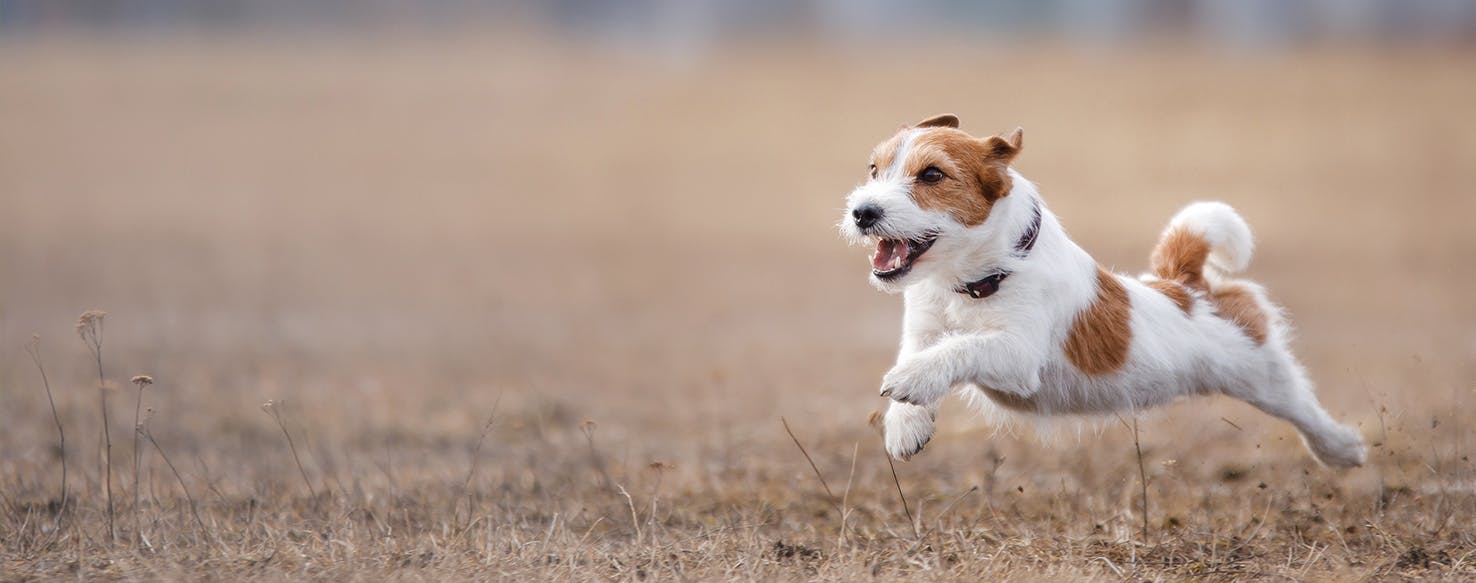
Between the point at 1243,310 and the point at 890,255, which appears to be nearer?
the point at 890,255

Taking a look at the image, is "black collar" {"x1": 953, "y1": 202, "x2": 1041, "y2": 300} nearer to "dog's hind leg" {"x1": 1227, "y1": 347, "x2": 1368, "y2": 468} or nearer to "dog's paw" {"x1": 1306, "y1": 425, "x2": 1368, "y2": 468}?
"dog's hind leg" {"x1": 1227, "y1": 347, "x2": 1368, "y2": 468}

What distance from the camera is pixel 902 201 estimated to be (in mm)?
4695

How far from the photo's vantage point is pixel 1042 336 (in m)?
4.84

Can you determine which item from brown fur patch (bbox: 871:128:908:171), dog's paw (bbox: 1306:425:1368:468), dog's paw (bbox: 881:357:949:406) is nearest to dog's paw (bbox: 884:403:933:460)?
dog's paw (bbox: 881:357:949:406)

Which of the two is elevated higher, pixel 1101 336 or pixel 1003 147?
pixel 1003 147

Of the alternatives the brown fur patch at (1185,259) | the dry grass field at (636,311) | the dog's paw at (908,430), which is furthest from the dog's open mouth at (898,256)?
the brown fur patch at (1185,259)

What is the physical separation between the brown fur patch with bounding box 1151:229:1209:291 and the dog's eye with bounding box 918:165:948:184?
1.36 meters

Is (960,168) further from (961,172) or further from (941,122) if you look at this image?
(941,122)

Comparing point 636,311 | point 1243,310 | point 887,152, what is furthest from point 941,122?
point 636,311

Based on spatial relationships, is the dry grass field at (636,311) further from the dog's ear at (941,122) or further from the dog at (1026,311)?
the dog's ear at (941,122)

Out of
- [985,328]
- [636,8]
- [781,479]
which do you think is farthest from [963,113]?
[985,328]

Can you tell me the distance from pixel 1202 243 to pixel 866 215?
1.70 metres

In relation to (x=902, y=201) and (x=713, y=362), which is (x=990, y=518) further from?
(x=713, y=362)

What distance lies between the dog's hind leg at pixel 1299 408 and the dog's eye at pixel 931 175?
59.9 inches
